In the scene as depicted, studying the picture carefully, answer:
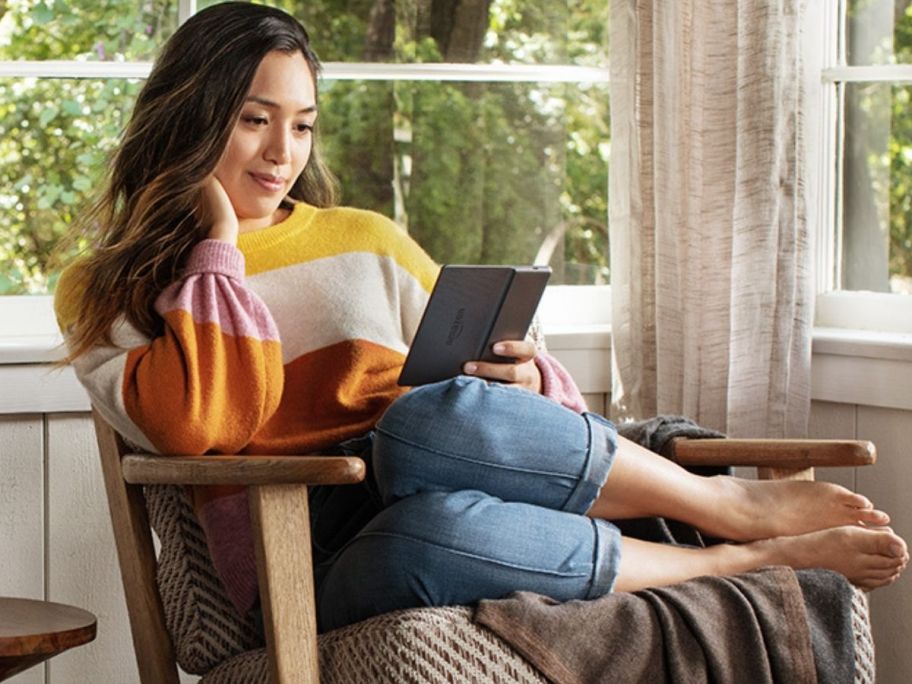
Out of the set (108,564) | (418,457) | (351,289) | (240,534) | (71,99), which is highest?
(71,99)

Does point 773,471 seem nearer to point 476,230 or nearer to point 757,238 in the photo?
point 757,238

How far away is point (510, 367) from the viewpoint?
2.03 metres

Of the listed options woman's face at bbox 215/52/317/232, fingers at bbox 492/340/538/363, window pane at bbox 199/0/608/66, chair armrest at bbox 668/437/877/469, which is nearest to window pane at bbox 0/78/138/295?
window pane at bbox 199/0/608/66

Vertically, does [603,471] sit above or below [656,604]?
above

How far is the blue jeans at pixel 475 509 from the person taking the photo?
67.9 inches

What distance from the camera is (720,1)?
244cm

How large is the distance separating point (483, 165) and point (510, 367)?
822 millimetres

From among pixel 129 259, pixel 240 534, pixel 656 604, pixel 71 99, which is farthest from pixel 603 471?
pixel 71 99

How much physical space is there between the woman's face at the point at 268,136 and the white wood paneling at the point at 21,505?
0.54 metres

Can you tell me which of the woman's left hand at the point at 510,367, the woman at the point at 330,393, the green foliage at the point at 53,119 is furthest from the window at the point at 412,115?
the woman's left hand at the point at 510,367

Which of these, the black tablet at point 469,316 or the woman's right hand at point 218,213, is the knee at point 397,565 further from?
the woman's right hand at point 218,213

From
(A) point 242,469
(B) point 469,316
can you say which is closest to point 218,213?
(B) point 469,316

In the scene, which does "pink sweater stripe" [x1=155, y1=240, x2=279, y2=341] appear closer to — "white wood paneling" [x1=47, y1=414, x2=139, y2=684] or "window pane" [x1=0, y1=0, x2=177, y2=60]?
"white wood paneling" [x1=47, y1=414, x2=139, y2=684]

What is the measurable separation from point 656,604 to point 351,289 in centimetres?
68
